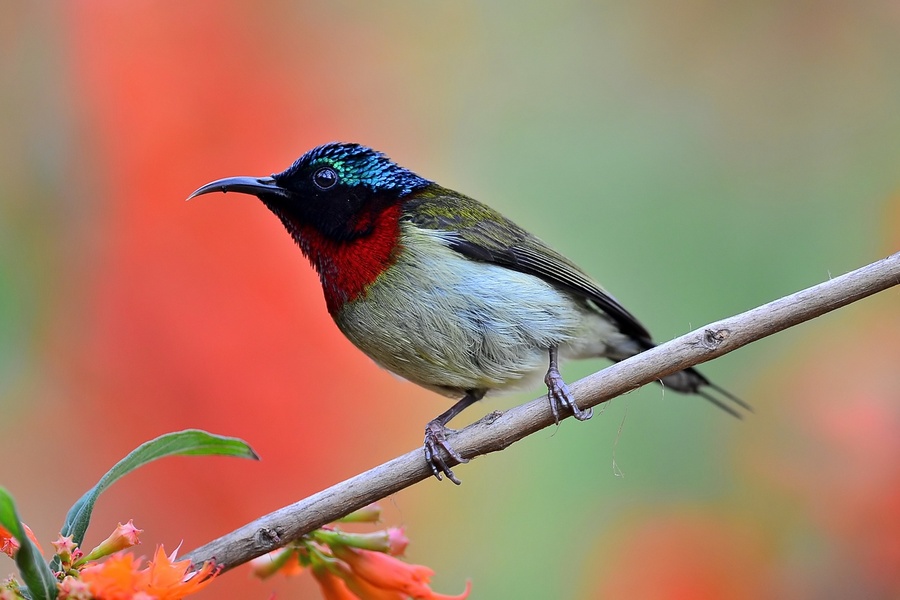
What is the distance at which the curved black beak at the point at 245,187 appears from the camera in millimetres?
2781

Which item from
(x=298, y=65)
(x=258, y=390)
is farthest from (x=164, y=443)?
(x=298, y=65)

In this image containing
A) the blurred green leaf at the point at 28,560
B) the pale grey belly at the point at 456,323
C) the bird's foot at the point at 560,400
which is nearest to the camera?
the blurred green leaf at the point at 28,560

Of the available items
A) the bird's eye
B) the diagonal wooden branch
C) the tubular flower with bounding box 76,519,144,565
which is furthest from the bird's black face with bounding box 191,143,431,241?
the tubular flower with bounding box 76,519,144,565

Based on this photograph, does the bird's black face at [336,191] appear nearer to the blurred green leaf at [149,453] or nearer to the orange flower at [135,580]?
the blurred green leaf at [149,453]

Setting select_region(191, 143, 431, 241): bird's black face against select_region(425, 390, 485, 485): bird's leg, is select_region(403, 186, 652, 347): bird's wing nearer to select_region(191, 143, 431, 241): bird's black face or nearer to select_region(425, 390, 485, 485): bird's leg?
select_region(191, 143, 431, 241): bird's black face

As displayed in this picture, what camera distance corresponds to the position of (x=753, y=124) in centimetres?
490

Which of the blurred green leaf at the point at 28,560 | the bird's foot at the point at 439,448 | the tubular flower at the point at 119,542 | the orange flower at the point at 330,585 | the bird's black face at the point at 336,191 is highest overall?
the bird's black face at the point at 336,191

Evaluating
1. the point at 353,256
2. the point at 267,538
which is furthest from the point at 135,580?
the point at 353,256

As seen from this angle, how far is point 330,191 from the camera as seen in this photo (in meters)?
3.04

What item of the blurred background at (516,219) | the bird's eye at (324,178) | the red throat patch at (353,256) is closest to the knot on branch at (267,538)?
the blurred background at (516,219)

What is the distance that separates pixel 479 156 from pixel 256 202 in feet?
4.16

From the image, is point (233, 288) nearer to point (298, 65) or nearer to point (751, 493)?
point (298, 65)

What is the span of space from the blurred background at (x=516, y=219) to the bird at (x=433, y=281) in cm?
36

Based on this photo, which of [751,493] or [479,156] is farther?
[479,156]
